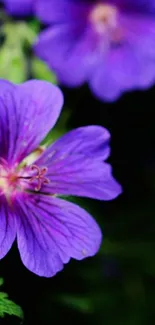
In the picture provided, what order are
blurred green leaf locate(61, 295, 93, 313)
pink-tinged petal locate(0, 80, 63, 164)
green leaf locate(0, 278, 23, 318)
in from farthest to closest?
blurred green leaf locate(61, 295, 93, 313) < pink-tinged petal locate(0, 80, 63, 164) < green leaf locate(0, 278, 23, 318)

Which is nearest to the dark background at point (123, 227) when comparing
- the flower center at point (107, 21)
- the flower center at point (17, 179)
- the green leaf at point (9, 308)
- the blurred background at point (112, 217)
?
the blurred background at point (112, 217)

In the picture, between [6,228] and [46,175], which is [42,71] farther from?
[6,228]

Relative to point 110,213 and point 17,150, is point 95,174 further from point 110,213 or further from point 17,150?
point 110,213

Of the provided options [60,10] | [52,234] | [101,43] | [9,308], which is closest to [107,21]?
[101,43]

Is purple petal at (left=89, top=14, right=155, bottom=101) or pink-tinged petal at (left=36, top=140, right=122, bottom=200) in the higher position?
pink-tinged petal at (left=36, top=140, right=122, bottom=200)

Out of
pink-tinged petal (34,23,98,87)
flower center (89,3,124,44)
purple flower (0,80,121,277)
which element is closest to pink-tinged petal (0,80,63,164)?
purple flower (0,80,121,277)

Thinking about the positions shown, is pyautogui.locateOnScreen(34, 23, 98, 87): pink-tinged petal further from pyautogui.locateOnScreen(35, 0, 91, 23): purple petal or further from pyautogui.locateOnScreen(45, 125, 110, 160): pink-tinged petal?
pyautogui.locateOnScreen(45, 125, 110, 160): pink-tinged petal

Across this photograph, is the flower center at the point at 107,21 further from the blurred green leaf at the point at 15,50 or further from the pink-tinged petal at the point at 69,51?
the blurred green leaf at the point at 15,50
